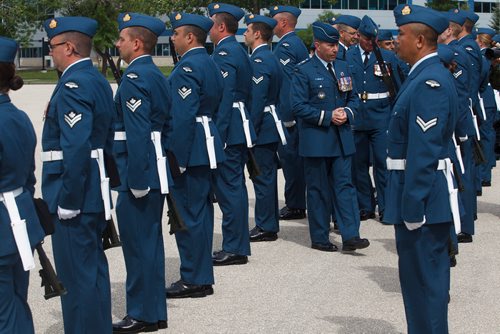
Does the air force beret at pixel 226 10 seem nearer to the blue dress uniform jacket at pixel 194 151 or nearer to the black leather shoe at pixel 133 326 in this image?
the blue dress uniform jacket at pixel 194 151

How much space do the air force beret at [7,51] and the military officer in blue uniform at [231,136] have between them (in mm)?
3683

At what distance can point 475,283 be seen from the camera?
317 inches

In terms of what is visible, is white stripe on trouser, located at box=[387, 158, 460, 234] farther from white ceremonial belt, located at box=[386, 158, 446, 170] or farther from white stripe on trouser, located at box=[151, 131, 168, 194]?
white stripe on trouser, located at box=[151, 131, 168, 194]

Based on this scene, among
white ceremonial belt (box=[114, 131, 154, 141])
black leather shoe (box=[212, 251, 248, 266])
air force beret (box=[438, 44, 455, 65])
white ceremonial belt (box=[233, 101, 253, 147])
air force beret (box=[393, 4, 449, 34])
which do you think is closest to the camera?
air force beret (box=[393, 4, 449, 34])

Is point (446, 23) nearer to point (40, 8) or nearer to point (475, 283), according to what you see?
point (475, 283)

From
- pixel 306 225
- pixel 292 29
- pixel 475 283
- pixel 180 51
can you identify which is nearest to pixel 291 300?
pixel 475 283

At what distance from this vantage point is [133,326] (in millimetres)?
6723

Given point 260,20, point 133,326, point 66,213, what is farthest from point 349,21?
point 66,213

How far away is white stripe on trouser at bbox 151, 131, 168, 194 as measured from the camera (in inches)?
268

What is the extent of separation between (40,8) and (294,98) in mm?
63266

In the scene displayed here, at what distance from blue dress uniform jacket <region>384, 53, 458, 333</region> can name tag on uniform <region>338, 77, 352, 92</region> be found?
3669 mm

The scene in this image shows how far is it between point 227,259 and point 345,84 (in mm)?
1922

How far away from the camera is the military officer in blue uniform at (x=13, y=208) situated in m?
4.95

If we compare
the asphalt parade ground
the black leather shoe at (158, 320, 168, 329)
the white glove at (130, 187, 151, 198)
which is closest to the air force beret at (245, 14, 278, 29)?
the asphalt parade ground
